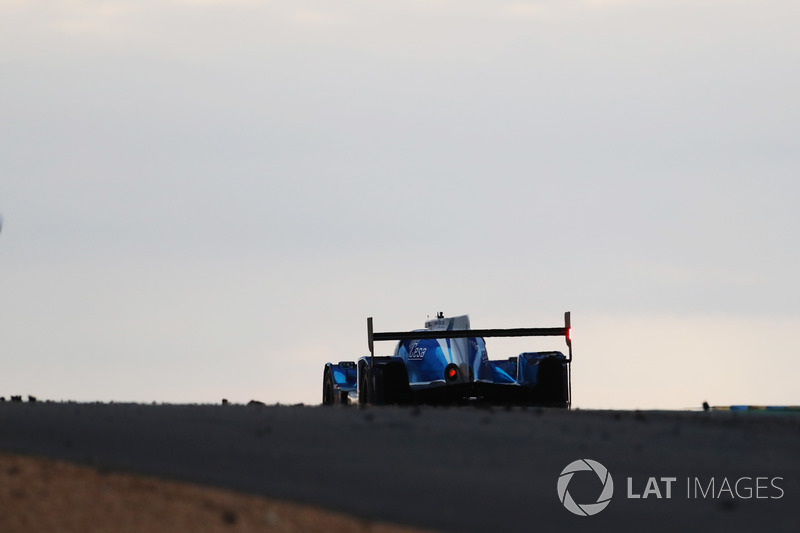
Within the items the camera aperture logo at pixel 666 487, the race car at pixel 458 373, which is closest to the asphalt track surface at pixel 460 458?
the camera aperture logo at pixel 666 487

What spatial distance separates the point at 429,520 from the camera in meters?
11.1

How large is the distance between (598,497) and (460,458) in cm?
201

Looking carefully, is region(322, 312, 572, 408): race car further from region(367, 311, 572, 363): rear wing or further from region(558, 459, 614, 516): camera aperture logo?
region(558, 459, 614, 516): camera aperture logo

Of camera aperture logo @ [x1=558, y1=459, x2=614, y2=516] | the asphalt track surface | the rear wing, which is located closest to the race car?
the rear wing

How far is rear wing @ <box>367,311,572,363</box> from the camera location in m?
28.8

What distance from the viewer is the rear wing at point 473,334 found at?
2883 centimetres

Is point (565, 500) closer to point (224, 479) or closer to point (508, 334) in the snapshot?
point (224, 479)

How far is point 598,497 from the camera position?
42.0 feet

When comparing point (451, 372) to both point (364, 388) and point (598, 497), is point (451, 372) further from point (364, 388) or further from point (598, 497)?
point (598, 497)

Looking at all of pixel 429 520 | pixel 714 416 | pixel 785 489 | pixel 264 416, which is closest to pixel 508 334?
pixel 714 416

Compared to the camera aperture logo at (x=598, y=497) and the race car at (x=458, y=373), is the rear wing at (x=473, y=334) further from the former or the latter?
the camera aperture logo at (x=598, y=497)

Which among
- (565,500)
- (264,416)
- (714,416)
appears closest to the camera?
(565,500)

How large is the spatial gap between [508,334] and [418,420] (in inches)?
455

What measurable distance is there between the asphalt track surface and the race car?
838 cm
